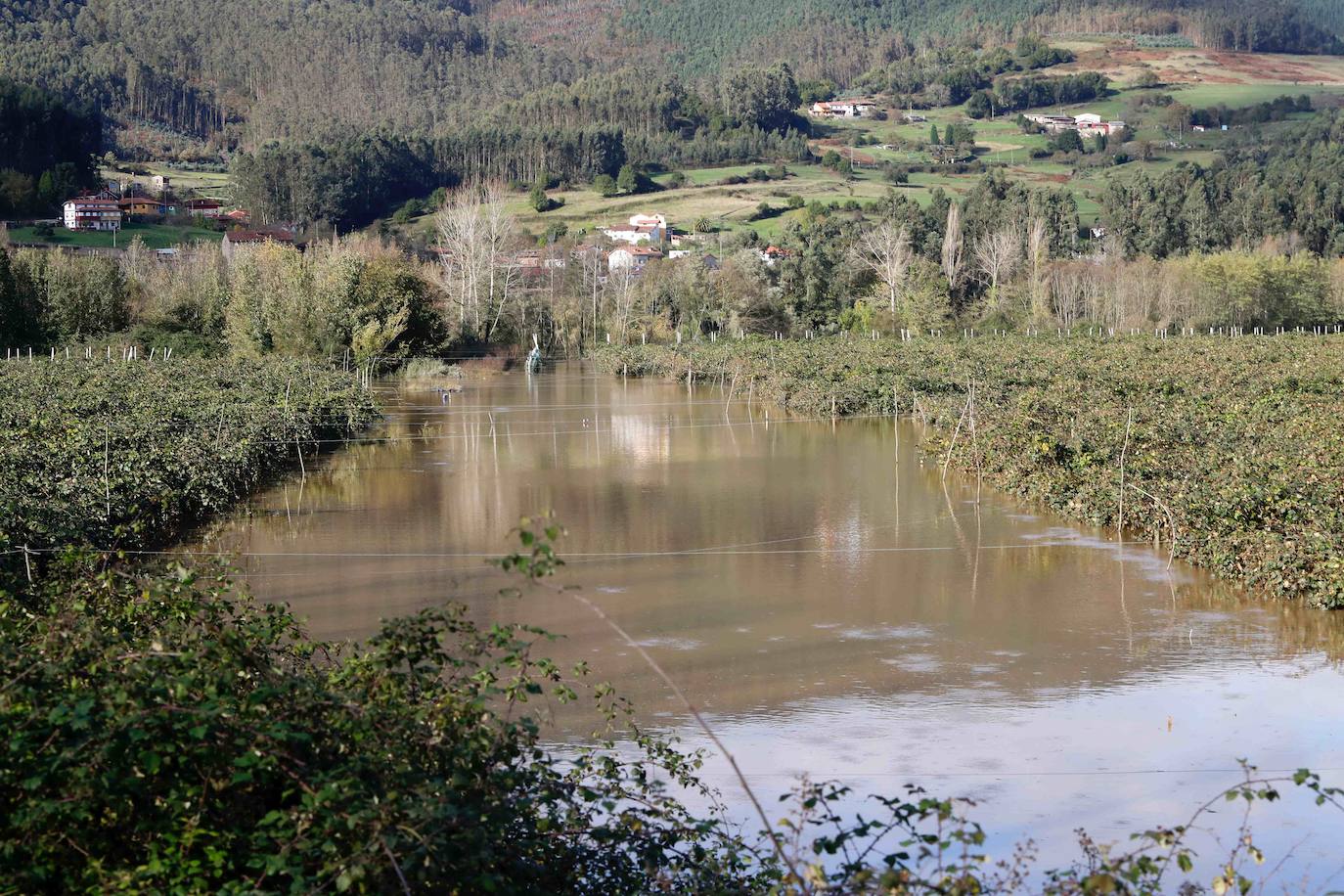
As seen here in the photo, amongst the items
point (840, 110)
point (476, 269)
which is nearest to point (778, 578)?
point (476, 269)

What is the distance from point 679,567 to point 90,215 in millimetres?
70023

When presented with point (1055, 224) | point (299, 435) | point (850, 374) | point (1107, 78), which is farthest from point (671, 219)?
Result: point (1107, 78)

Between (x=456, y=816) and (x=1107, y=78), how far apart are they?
162270mm

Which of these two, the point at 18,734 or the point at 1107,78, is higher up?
the point at 1107,78

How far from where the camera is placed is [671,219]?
9206 centimetres

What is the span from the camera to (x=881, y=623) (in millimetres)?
11922

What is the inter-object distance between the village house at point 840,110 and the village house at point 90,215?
9397 centimetres

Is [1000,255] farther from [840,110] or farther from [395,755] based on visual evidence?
[840,110]

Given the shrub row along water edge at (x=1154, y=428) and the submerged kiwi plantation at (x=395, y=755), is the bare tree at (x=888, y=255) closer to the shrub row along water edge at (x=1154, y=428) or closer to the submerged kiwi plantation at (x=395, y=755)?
the shrub row along water edge at (x=1154, y=428)

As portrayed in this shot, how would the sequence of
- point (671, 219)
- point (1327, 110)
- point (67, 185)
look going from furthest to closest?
point (1327, 110) < point (671, 219) < point (67, 185)

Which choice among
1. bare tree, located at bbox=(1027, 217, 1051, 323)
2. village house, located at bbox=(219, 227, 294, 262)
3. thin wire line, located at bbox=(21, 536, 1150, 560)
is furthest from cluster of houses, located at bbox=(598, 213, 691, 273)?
thin wire line, located at bbox=(21, 536, 1150, 560)

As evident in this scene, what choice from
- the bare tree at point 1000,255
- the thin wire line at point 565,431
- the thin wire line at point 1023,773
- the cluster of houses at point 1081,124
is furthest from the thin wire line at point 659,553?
the cluster of houses at point 1081,124

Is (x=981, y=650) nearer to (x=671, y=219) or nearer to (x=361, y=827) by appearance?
(x=361, y=827)

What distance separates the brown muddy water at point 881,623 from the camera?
837cm
